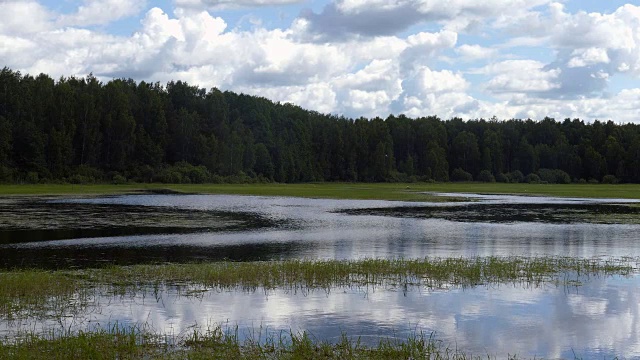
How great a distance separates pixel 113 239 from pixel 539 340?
27.6 m

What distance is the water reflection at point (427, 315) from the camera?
54.3ft

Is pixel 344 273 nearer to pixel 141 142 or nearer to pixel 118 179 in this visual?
pixel 118 179

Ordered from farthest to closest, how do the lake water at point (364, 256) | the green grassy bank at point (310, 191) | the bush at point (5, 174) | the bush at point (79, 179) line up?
the bush at point (79, 179) < the bush at point (5, 174) < the green grassy bank at point (310, 191) < the lake water at point (364, 256)

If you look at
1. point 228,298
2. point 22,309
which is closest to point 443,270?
point 228,298

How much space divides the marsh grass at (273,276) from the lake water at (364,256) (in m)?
0.98

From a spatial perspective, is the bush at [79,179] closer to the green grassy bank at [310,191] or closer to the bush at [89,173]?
the bush at [89,173]

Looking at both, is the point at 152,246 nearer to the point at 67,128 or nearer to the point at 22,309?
the point at 22,309

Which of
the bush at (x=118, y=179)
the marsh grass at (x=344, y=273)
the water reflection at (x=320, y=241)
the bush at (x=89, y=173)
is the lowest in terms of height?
the water reflection at (x=320, y=241)

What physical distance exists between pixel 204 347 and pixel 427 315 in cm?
703

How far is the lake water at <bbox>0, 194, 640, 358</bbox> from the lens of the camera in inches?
687

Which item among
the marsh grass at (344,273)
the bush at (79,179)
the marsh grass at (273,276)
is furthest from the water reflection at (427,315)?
the bush at (79,179)

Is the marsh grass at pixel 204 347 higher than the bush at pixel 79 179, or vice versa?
the bush at pixel 79 179

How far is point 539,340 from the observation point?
16641mm

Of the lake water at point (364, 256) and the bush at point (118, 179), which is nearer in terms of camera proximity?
the lake water at point (364, 256)
